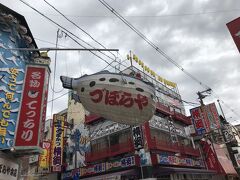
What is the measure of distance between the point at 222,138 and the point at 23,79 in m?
23.4

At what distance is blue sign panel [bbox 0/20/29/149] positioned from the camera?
926 centimetres

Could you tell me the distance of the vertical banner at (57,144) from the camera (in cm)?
2156

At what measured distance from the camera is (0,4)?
→ 35.4 ft

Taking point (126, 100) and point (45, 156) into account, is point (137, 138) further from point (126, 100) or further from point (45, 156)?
point (126, 100)

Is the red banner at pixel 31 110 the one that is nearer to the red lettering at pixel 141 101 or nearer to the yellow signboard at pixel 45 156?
the red lettering at pixel 141 101

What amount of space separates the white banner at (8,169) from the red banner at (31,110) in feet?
2.79

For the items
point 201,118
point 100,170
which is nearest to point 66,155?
point 100,170

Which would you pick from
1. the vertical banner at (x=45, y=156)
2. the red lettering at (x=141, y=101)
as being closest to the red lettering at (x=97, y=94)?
the red lettering at (x=141, y=101)

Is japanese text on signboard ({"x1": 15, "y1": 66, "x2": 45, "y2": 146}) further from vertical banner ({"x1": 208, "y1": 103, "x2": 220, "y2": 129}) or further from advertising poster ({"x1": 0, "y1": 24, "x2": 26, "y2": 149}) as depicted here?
vertical banner ({"x1": 208, "y1": 103, "x2": 220, "y2": 129})

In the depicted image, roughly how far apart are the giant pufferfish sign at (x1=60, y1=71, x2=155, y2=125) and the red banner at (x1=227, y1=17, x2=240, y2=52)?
381 cm

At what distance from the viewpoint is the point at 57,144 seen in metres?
22.1

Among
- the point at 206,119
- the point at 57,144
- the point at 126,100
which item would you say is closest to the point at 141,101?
the point at 126,100

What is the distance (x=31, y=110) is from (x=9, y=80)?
1.70 m

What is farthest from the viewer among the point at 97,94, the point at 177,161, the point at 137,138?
the point at 177,161
